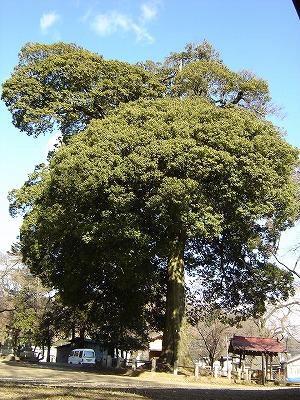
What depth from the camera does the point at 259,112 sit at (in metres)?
22.5

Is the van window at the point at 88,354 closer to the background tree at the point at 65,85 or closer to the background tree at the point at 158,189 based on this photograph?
the background tree at the point at 158,189

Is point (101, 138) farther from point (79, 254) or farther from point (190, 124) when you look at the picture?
point (79, 254)

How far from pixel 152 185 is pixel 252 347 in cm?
1470

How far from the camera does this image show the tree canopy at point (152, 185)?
1666 cm

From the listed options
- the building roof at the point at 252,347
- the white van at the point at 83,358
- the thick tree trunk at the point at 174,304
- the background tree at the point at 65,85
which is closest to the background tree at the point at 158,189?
the thick tree trunk at the point at 174,304

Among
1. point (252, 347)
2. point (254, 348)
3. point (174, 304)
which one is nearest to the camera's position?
point (174, 304)

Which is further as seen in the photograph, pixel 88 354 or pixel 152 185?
pixel 88 354

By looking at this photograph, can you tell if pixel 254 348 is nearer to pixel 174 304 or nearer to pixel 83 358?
pixel 174 304

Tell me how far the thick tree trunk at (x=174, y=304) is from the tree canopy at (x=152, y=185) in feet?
0.18

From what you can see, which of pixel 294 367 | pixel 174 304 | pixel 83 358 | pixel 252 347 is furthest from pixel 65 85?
pixel 294 367

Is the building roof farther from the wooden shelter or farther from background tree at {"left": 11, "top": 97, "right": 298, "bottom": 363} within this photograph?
background tree at {"left": 11, "top": 97, "right": 298, "bottom": 363}

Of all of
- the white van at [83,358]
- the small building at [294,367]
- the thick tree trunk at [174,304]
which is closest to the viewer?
the thick tree trunk at [174,304]

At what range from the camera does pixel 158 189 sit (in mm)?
16250

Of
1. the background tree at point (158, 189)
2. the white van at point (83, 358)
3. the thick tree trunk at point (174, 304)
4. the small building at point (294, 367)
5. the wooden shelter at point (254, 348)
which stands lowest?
the small building at point (294, 367)
